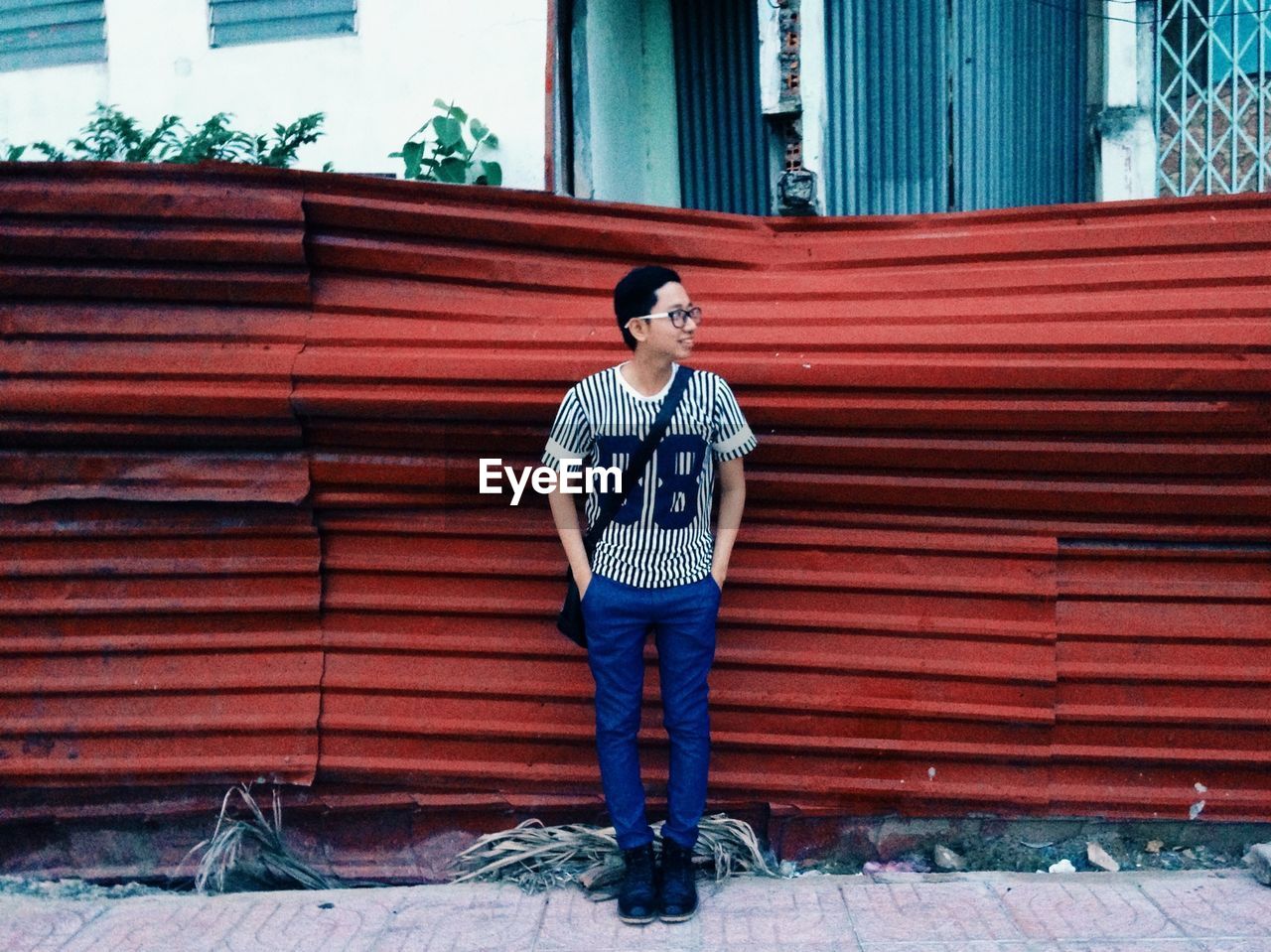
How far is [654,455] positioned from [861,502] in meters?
0.90

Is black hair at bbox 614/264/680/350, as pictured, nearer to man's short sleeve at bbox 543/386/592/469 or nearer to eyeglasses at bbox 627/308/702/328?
eyeglasses at bbox 627/308/702/328

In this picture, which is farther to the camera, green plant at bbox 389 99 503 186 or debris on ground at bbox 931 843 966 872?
green plant at bbox 389 99 503 186

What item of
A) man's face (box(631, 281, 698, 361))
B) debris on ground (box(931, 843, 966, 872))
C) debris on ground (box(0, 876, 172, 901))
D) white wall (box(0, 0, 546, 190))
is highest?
white wall (box(0, 0, 546, 190))

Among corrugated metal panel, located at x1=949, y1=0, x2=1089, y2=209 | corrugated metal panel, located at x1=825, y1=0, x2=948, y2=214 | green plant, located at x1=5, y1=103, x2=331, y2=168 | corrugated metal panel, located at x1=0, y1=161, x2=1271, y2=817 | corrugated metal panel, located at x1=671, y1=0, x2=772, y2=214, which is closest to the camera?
corrugated metal panel, located at x1=0, y1=161, x2=1271, y2=817

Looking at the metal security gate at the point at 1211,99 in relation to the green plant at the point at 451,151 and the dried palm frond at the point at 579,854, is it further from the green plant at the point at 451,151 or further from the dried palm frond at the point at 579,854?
the dried palm frond at the point at 579,854

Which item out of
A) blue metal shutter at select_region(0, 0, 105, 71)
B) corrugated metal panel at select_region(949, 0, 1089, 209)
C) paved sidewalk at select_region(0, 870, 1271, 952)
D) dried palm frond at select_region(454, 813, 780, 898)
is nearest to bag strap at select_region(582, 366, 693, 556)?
dried palm frond at select_region(454, 813, 780, 898)

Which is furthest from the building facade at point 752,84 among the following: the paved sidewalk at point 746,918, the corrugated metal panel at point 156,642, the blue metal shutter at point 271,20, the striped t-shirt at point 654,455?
the paved sidewalk at point 746,918

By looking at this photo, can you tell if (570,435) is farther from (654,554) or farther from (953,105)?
(953,105)

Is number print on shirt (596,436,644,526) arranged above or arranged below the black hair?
below

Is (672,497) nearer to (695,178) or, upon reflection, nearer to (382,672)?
(382,672)

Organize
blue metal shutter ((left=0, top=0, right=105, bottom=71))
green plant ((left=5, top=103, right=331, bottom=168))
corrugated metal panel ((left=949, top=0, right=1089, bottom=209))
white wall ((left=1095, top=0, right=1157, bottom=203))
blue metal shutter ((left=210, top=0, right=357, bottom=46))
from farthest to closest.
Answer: corrugated metal panel ((left=949, top=0, right=1089, bottom=209))
white wall ((left=1095, top=0, right=1157, bottom=203))
blue metal shutter ((left=0, top=0, right=105, bottom=71))
blue metal shutter ((left=210, top=0, right=357, bottom=46))
green plant ((left=5, top=103, right=331, bottom=168))

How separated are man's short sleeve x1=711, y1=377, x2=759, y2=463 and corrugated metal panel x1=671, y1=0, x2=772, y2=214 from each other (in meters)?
2.45

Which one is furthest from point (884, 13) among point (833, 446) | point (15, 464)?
point (15, 464)

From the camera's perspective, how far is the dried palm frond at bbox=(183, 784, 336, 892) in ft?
12.8
